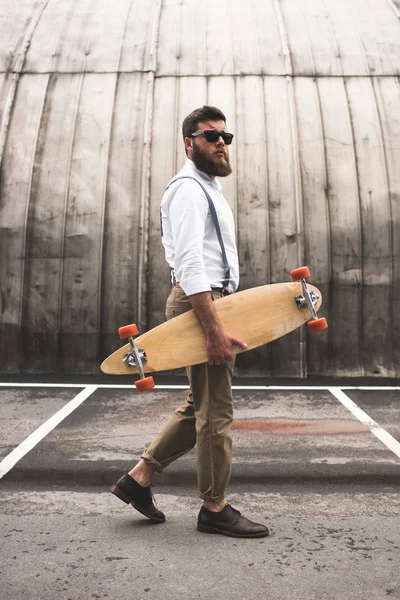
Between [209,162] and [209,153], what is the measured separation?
0.05 metres

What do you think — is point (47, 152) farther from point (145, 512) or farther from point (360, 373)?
point (145, 512)

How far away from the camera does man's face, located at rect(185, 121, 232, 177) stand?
11.9 feet

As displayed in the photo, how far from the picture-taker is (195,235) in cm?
340

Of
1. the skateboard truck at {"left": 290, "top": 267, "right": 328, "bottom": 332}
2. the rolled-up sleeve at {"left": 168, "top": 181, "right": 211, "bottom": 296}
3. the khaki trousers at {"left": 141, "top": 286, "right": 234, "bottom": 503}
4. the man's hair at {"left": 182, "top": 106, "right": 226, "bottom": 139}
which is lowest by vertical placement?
the khaki trousers at {"left": 141, "top": 286, "right": 234, "bottom": 503}

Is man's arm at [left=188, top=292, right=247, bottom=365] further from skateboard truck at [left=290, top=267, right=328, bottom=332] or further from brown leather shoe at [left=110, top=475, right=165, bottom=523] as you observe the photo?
brown leather shoe at [left=110, top=475, right=165, bottom=523]

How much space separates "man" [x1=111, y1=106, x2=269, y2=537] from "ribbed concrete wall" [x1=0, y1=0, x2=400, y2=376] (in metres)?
5.27

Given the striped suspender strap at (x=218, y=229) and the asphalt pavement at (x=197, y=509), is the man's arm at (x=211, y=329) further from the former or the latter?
the asphalt pavement at (x=197, y=509)

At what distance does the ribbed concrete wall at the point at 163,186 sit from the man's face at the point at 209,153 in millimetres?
5296

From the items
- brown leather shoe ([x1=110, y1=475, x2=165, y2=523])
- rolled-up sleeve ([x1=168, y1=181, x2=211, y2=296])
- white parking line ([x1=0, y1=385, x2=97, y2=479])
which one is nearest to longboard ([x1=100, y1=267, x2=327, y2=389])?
rolled-up sleeve ([x1=168, y1=181, x2=211, y2=296])

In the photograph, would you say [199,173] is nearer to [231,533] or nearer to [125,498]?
[125,498]

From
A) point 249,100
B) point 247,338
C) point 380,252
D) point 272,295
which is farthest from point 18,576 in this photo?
point 249,100

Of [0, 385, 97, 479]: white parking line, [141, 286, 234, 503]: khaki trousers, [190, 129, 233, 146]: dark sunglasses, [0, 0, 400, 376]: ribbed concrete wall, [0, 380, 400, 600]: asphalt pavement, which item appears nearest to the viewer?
[0, 380, 400, 600]: asphalt pavement

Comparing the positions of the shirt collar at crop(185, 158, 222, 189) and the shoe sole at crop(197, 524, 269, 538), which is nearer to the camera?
the shoe sole at crop(197, 524, 269, 538)

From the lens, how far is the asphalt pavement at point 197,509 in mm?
3016
